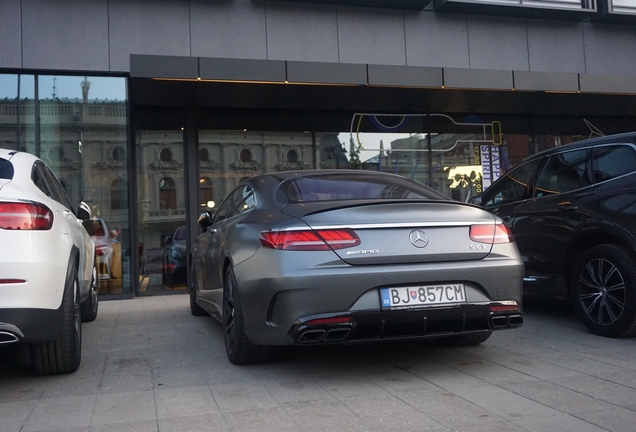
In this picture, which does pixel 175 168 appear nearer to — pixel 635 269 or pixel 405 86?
pixel 405 86

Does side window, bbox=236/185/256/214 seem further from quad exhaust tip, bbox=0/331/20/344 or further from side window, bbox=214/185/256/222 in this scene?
quad exhaust tip, bbox=0/331/20/344

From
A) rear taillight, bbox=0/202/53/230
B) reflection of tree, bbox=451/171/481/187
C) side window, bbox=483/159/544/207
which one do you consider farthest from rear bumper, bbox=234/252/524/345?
reflection of tree, bbox=451/171/481/187

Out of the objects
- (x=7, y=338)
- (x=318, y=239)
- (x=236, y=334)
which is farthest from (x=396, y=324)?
(x=7, y=338)

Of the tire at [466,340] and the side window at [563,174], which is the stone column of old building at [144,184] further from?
the tire at [466,340]

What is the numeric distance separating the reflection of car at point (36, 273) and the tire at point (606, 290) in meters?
4.25

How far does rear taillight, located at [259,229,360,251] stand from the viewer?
402cm

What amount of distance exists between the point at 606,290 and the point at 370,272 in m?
2.65

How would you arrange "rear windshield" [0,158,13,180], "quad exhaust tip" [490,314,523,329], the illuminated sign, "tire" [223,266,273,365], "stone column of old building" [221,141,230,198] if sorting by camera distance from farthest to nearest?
1. "stone column of old building" [221,141,230,198]
2. the illuminated sign
3. "tire" [223,266,273,365]
4. "rear windshield" [0,158,13,180]
5. "quad exhaust tip" [490,314,523,329]

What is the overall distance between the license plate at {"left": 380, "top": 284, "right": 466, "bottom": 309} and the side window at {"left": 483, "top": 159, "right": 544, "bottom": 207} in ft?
9.57

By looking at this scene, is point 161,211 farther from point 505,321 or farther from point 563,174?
point 505,321

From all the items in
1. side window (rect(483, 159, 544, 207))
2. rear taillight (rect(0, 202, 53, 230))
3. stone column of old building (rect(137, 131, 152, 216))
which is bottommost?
rear taillight (rect(0, 202, 53, 230))

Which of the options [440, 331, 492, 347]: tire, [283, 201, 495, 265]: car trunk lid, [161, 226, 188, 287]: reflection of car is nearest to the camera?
[283, 201, 495, 265]: car trunk lid

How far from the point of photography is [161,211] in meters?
10.5

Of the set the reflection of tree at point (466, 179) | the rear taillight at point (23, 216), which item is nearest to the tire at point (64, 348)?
the rear taillight at point (23, 216)
